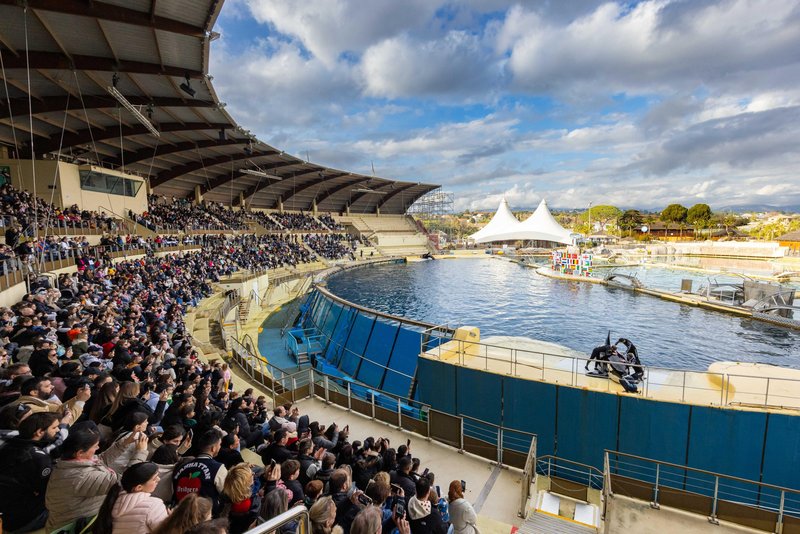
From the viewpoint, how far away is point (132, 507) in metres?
2.64

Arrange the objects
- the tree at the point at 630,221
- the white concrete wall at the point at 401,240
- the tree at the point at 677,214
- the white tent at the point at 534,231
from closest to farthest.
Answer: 1. the white tent at the point at 534,231
2. the white concrete wall at the point at 401,240
3. the tree at the point at 677,214
4. the tree at the point at 630,221

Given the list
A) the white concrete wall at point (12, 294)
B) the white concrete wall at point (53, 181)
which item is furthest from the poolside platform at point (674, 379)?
the white concrete wall at point (53, 181)

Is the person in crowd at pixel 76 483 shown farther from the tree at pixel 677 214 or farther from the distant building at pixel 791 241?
the tree at pixel 677 214

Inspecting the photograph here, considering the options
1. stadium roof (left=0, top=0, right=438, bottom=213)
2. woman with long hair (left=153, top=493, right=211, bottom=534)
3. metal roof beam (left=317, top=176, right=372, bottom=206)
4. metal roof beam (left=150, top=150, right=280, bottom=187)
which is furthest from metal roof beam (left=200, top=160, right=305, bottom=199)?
woman with long hair (left=153, top=493, right=211, bottom=534)

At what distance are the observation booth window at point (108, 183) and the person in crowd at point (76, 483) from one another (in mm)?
29208

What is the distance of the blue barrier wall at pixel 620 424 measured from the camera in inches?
290

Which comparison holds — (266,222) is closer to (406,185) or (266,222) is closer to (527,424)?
(406,185)

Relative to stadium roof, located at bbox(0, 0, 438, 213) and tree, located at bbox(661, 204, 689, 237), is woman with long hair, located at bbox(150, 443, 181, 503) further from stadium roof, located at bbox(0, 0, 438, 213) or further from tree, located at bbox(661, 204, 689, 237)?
tree, located at bbox(661, 204, 689, 237)

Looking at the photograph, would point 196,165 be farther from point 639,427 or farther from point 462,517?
point 462,517

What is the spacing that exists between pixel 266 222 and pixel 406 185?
27.4 m

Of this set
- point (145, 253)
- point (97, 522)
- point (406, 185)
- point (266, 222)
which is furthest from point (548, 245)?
point (97, 522)

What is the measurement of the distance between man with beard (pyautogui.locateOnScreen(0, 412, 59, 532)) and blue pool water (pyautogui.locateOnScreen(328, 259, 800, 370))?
61.5 feet

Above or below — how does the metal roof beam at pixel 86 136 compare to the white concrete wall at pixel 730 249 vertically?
above

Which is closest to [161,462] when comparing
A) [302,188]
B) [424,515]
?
[424,515]
